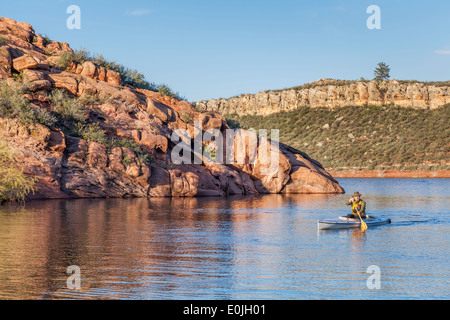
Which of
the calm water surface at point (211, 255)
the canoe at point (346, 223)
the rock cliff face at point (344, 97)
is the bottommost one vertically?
the calm water surface at point (211, 255)

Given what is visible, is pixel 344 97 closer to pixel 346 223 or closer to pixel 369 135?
pixel 369 135

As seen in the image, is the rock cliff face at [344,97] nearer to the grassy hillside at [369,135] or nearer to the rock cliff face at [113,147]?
the grassy hillside at [369,135]

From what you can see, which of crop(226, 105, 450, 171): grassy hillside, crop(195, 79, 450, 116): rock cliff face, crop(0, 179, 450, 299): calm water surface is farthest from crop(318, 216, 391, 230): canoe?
crop(195, 79, 450, 116): rock cliff face

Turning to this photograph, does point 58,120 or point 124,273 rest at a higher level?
point 58,120

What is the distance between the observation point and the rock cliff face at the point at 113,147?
96.2 feet

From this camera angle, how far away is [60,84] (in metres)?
35.7

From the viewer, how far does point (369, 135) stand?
89500 mm

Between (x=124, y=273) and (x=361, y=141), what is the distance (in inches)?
3183

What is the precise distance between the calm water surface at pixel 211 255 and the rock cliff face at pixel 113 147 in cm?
552

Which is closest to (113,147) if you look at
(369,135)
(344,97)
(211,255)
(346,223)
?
(346,223)

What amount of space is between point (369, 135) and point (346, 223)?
7242cm

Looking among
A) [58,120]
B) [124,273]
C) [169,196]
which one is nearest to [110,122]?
[58,120]

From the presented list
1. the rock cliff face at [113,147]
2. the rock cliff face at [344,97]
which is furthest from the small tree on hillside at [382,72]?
the rock cliff face at [113,147]
